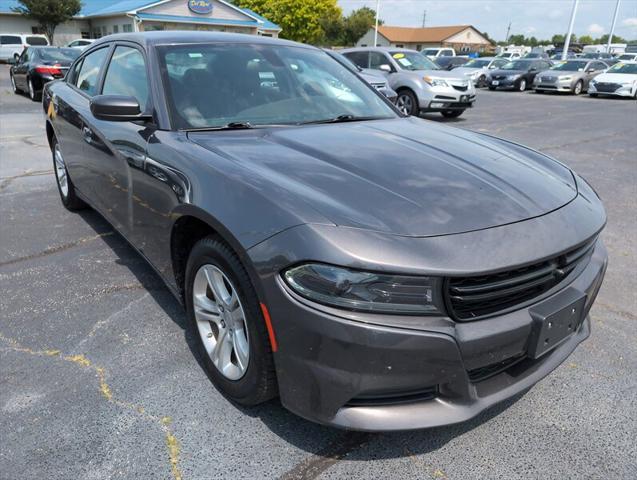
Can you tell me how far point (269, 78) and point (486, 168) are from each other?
1.50 metres

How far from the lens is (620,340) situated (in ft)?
9.82

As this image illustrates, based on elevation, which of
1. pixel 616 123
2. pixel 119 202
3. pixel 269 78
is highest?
pixel 269 78

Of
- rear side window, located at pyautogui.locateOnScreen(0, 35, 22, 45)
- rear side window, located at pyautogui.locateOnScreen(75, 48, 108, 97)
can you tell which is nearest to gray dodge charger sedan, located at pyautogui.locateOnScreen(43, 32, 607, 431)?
rear side window, located at pyautogui.locateOnScreen(75, 48, 108, 97)

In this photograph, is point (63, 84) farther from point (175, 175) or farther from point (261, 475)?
point (261, 475)

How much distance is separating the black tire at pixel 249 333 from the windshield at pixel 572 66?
24.7 meters

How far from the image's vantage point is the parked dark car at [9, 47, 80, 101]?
13.8m

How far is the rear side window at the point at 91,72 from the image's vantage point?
13.0ft

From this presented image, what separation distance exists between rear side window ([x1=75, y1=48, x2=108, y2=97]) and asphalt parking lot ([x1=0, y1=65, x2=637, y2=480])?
4.48 feet

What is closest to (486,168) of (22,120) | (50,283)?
(50,283)

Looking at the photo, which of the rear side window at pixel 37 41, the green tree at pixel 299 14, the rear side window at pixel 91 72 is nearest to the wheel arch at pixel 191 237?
the rear side window at pixel 91 72

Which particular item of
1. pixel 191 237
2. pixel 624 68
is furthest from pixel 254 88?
pixel 624 68

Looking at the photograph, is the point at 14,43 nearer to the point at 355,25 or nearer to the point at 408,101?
the point at 408,101

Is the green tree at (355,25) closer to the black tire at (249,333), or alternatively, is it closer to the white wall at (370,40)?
the white wall at (370,40)

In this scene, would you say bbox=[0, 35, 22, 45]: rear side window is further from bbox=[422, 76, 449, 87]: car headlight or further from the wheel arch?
the wheel arch
